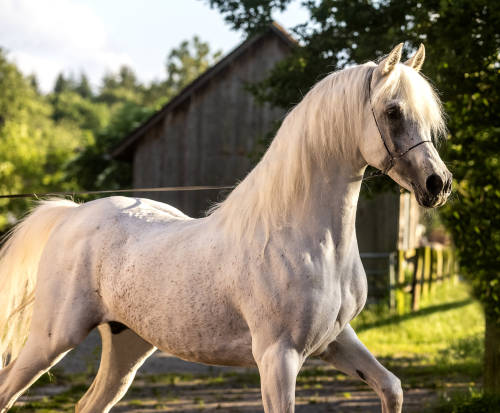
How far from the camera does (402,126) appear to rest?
2.81 m

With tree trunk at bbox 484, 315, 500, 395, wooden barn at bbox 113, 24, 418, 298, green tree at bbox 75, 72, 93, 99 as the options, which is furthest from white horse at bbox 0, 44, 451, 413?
green tree at bbox 75, 72, 93, 99

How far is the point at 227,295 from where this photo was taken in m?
3.09

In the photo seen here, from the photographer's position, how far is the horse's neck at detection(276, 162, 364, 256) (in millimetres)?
2998

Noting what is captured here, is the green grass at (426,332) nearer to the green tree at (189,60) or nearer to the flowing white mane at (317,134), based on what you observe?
the flowing white mane at (317,134)

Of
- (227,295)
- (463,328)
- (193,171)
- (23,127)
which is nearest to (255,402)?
(227,295)

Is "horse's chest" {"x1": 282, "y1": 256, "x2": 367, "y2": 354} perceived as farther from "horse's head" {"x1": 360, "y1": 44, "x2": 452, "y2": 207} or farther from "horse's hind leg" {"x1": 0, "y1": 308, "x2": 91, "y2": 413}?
"horse's hind leg" {"x1": 0, "y1": 308, "x2": 91, "y2": 413}

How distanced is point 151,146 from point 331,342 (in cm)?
1493

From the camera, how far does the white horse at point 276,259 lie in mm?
2832

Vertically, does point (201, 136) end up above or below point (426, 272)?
above

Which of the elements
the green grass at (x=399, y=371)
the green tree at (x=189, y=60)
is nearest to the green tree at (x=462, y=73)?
the green grass at (x=399, y=371)

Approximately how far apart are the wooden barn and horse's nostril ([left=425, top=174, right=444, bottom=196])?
1434 centimetres

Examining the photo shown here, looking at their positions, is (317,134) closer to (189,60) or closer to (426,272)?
(426,272)

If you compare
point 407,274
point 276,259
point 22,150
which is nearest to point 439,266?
point 407,274

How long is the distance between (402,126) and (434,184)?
0.99ft
